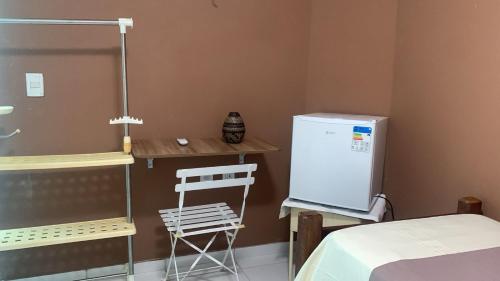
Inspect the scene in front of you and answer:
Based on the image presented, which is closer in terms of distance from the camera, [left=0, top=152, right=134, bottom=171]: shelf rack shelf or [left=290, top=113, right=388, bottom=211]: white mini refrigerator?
[left=0, top=152, right=134, bottom=171]: shelf rack shelf

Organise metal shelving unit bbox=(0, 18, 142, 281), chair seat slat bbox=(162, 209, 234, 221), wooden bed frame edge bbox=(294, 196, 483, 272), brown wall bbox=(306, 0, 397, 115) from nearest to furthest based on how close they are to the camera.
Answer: wooden bed frame edge bbox=(294, 196, 483, 272), metal shelving unit bbox=(0, 18, 142, 281), chair seat slat bbox=(162, 209, 234, 221), brown wall bbox=(306, 0, 397, 115)

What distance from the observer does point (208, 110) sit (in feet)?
8.96

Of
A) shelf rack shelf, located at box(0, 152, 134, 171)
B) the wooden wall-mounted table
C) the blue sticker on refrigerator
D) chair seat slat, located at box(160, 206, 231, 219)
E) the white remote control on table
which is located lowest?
chair seat slat, located at box(160, 206, 231, 219)

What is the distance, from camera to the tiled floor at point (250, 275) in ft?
8.92

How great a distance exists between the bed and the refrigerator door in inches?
20.5

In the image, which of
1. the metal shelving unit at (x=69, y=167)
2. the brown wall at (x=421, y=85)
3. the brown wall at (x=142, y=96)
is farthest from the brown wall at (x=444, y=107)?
the metal shelving unit at (x=69, y=167)

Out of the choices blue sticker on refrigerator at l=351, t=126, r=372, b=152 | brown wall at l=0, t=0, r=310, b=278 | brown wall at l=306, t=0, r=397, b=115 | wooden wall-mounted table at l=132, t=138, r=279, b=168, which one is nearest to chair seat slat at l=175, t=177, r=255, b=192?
wooden wall-mounted table at l=132, t=138, r=279, b=168

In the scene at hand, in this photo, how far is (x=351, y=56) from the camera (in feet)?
8.89

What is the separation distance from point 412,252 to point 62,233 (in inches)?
66.0

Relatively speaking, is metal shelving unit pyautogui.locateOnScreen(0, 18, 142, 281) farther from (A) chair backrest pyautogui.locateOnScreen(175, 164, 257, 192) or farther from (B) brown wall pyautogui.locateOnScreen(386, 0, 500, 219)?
(B) brown wall pyautogui.locateOnScreen(386, 0, 500, 219)

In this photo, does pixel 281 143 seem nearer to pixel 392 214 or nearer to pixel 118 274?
pixel 392 214

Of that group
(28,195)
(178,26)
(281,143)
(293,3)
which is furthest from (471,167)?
(28,195)

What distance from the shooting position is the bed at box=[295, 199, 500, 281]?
1.34 meters

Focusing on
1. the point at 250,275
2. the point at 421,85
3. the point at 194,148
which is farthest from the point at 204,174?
the point at 421,85
